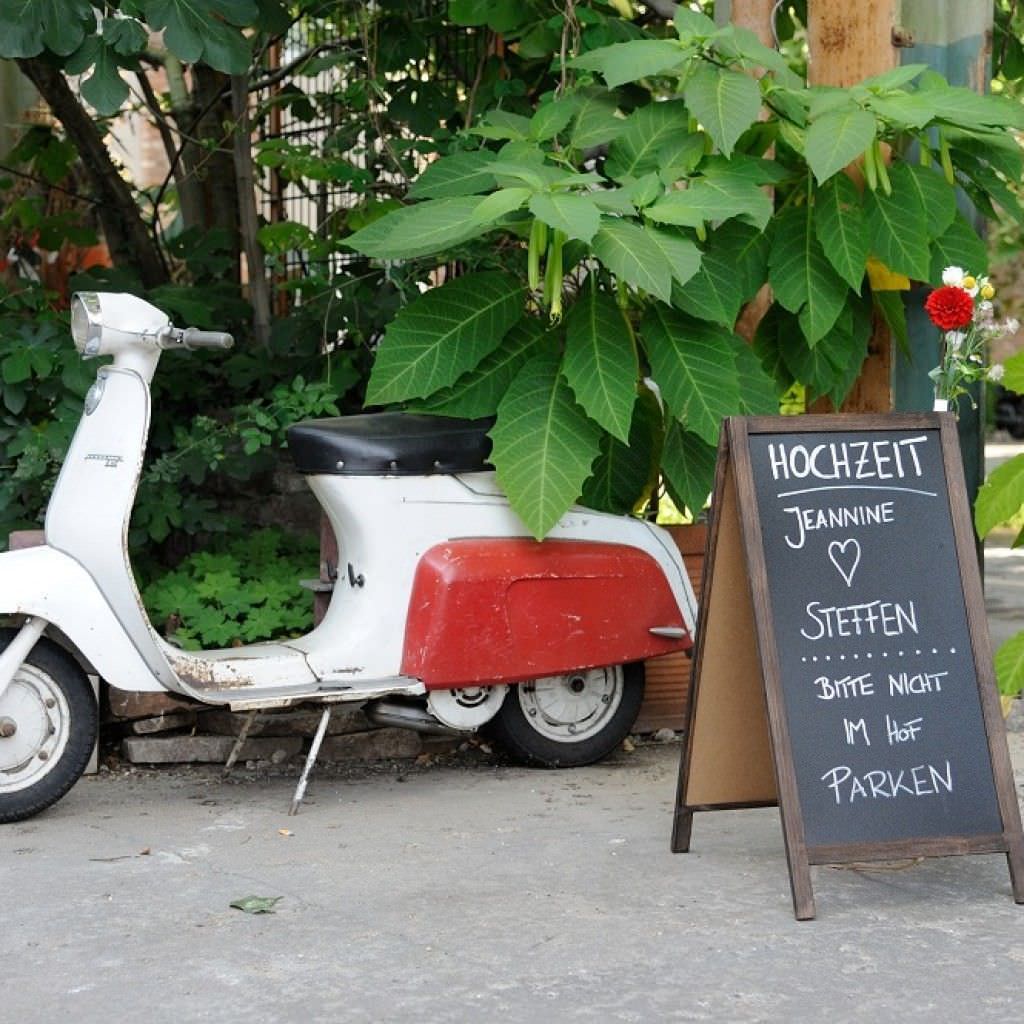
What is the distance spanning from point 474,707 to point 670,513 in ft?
9.03

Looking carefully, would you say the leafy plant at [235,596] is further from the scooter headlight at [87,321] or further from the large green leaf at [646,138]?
the large green leaf at [646,138]

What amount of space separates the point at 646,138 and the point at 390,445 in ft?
3.89

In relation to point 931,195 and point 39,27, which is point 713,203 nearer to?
point 931,195

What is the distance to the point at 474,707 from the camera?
5.21 meters

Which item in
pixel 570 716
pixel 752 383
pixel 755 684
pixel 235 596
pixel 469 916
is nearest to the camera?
pixel 469 916

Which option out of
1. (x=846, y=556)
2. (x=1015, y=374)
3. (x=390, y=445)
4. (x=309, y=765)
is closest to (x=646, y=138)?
(x=390, y=445)

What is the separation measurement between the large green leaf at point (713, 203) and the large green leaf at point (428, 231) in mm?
503

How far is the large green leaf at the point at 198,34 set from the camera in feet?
17.6

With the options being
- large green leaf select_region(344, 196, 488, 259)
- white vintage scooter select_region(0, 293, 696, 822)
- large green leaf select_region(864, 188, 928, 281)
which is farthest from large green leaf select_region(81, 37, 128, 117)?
large green leaf select_region(864, 188, 928, 281)

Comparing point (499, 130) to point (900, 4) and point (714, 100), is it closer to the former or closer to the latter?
point (714, 100)

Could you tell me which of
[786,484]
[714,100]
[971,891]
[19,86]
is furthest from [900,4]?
[19,86]

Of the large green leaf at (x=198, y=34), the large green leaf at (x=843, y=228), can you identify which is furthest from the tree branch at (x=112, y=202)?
the large green leaf at (x=843, y=228)

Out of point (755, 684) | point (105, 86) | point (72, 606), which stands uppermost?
point (105, 86)

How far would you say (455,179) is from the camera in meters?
5.17
